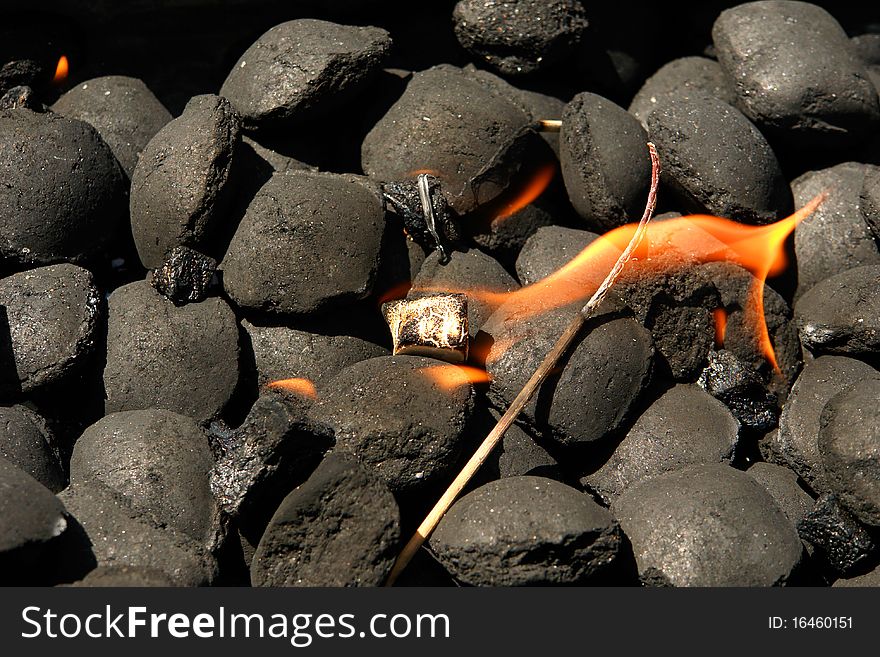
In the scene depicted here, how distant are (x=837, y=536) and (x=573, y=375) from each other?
3.92 feet

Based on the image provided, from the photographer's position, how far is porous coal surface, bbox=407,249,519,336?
13.2 feet

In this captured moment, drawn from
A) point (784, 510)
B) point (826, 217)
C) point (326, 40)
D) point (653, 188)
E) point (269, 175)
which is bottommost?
point (784, 510)

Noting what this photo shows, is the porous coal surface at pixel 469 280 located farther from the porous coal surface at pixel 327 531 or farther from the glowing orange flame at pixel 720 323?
the porous coal surface at pixel 327 531

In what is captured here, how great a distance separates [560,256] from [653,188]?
1.73 ft

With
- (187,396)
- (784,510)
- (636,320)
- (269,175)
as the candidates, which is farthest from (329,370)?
(784,510)

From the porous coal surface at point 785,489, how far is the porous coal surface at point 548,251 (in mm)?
1270

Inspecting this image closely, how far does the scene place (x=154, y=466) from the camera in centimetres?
342

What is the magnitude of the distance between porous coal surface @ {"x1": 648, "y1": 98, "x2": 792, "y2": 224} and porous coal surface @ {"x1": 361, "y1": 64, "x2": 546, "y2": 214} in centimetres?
71

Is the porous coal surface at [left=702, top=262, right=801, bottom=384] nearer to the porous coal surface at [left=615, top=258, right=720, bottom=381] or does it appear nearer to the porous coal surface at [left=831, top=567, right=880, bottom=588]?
the porous coal surface at [left=615, top=258, right=720, bottom=381]

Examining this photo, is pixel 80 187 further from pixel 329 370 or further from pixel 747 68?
pixel 747 68

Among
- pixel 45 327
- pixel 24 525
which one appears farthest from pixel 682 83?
pixel 24 525

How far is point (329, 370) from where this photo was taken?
12.9ft

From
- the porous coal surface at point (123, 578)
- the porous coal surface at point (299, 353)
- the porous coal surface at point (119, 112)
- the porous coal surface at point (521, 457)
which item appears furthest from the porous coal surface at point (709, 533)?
the porous coal surface at point (119, 112)

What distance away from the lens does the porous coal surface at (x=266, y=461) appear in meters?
3.22
